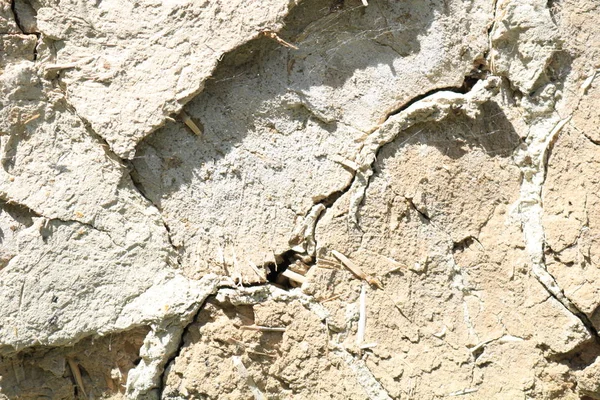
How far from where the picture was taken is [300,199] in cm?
220

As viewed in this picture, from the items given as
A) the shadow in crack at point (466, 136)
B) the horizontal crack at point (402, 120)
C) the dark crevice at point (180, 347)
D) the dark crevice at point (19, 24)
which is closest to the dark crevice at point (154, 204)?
the dark crevice at point (180, 347)

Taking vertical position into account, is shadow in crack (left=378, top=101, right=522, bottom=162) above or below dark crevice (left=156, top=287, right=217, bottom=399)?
above

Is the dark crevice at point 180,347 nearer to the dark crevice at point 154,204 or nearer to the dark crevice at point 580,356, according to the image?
the dark crevice at point 154,204

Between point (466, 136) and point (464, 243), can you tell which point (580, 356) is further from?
point (466, 136)

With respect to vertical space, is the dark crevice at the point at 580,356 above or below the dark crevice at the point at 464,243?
below

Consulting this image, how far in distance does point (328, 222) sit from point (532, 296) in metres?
0.69

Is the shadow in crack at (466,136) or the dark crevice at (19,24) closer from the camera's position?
the dark crevice at (19,24)

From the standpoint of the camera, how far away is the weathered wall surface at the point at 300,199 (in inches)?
81.1

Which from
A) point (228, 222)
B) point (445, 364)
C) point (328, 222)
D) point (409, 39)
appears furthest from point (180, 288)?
point (409, 39)

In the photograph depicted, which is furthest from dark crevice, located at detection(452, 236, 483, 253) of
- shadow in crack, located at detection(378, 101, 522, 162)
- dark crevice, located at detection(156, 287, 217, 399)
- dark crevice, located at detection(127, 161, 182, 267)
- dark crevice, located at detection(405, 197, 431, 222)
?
dark crevice, located at detection(127, 161, 182, 267)

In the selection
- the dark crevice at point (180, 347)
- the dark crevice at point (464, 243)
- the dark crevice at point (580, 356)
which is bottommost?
the dark crevice at point (580, 356)

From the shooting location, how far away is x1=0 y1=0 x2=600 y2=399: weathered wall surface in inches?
81.1

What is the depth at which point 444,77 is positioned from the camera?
Result: 226 centimetres

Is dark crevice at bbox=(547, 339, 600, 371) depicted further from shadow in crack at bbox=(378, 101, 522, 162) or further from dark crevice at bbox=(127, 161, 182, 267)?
dark crevice at bbox=(127, 161, 182, 267)
